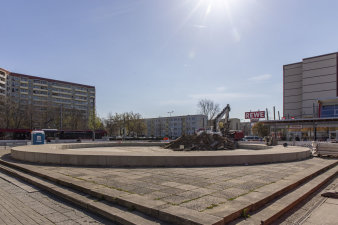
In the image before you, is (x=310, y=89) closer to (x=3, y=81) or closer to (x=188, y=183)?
(x=188, y=183)

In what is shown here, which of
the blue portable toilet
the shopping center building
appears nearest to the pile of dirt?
the blue portable toilet

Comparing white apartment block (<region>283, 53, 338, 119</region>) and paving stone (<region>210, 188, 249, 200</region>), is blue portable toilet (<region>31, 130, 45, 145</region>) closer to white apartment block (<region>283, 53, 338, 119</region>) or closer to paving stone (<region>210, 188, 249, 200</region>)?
paving stone (<region>210, 188, 249, 200</region>)

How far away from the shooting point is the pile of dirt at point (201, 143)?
1727cm

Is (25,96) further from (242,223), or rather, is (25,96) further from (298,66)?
(242,223)

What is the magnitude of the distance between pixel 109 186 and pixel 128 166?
3263mm

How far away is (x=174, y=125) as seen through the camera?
132 meters

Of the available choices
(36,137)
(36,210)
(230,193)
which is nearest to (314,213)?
(230,193)

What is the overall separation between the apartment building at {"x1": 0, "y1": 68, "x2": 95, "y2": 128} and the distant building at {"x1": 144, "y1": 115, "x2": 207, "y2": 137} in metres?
38.8

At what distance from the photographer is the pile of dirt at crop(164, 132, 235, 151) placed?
17266 millimetres

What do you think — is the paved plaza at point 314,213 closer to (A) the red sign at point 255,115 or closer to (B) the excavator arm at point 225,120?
(B) the excavator arm at point 225,120

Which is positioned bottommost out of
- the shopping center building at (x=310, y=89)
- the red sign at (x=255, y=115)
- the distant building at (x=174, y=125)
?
the distant building at (x=174, y=125)

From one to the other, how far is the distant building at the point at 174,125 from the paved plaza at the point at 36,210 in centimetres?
11229

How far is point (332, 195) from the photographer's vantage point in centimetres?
624

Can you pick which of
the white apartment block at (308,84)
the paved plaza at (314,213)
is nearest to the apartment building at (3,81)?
the white apartment block at (308,84)
